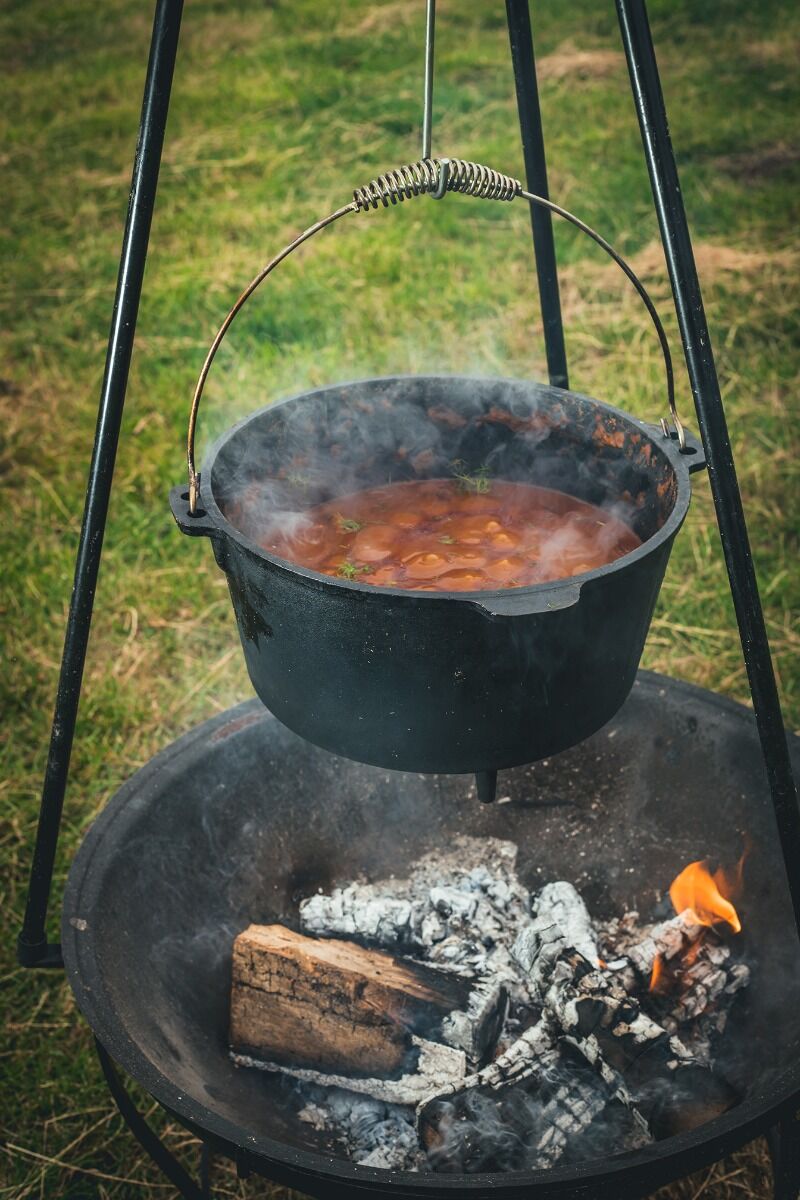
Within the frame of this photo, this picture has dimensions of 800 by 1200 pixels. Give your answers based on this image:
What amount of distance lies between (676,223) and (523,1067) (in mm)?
1689

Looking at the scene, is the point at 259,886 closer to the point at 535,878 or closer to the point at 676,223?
the point at 535,878

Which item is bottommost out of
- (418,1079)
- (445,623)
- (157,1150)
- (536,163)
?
(157,1150)

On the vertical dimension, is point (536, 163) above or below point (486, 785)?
above

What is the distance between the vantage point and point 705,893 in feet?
8.67

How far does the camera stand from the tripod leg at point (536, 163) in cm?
241

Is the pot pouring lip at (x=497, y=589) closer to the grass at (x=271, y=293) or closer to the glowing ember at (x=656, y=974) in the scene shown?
the glowing ember at (x=656, y=974)

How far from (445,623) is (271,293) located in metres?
4.86

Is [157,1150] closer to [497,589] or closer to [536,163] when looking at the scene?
[497,589]

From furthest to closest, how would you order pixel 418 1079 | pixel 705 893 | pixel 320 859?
1. pixel 320 859
2. pixel 705 893
3. pixel 418 1079

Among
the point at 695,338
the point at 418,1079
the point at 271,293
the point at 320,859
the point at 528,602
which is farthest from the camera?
the point at 271,293

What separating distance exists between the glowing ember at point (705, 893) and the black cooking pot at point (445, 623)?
0.79 metres

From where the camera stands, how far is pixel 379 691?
6.31 ft

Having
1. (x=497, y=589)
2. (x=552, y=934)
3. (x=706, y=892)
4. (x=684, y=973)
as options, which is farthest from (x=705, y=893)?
(x=497, y=589)

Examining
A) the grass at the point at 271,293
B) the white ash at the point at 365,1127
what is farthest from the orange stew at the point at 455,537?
the grass at the point at 271,293
